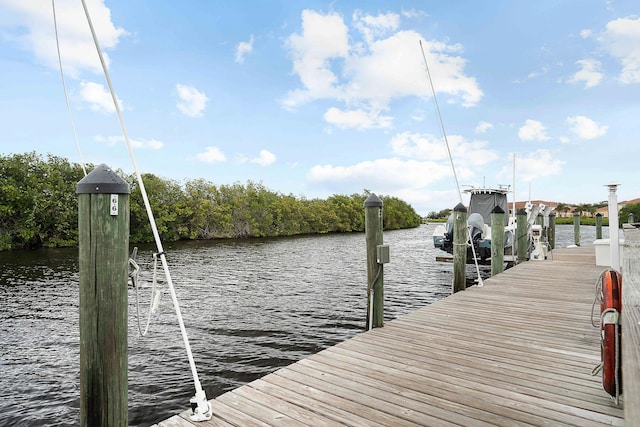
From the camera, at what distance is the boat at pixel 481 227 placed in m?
13.6

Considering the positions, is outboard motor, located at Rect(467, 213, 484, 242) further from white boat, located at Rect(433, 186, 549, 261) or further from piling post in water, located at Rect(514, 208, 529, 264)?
piling post in water, located at Rect(514, 208, 529, 264)

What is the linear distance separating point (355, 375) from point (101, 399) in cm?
196

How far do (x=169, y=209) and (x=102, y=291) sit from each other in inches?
1672

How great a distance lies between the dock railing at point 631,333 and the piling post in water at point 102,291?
2.26m

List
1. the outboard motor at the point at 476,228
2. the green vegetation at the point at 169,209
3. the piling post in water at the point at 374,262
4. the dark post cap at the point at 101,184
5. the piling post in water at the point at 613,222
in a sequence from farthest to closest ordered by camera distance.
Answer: the green vegetation at the point at 169,209, the outboard motor at the point at 476,228, the piling post in water at the point at 374,262, the piling post in water at the point at 613,222, the dark post cap at the point at 101,184

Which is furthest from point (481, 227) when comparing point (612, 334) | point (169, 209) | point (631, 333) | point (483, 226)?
point (169, 209)

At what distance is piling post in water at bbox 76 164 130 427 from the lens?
2.04m

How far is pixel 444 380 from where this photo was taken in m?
3.12

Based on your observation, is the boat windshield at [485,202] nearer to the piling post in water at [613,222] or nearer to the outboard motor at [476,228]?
the outboard motor at [476,228]

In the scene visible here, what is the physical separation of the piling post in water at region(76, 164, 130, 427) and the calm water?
8.31ft

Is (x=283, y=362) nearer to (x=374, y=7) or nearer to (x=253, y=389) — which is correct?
(x=253, y=389)

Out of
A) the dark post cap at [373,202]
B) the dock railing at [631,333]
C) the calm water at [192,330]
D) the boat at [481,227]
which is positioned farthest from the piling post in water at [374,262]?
the boat at [481,227]

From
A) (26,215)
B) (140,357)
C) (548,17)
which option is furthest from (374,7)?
(26,215)

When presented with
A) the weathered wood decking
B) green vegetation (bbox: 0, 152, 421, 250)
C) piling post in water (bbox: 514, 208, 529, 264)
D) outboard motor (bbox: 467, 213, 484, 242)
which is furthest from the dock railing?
green vegetation (bbox: 0, 152, 421, 250)
